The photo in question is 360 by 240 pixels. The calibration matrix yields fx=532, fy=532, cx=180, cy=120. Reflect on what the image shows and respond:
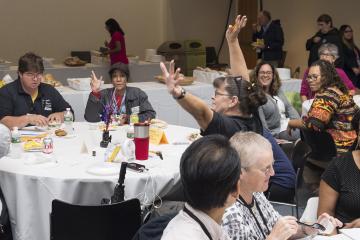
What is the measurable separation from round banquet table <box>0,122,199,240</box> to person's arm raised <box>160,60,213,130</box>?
1.65 feet

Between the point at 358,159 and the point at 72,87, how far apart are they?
417 cm

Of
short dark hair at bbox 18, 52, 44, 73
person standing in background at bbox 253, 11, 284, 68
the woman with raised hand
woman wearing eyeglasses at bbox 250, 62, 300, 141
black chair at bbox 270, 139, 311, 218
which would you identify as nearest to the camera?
black chair at bbox 270, 139, 311, 218

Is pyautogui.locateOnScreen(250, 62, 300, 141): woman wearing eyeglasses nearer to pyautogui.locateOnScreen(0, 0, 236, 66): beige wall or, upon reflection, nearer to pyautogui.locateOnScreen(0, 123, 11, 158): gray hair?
pyautogui.locateOnScreen(0, 123, 11, 158): gray hair

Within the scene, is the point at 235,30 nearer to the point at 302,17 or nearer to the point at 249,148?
the point at 249,148

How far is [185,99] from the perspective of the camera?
2508mm

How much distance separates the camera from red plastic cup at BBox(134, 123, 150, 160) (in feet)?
10.2

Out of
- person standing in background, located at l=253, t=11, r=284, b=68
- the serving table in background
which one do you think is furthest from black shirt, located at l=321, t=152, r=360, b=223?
person standing in background, located at l=253, t=11, r=284, b=68

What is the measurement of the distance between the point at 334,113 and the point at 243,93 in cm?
157

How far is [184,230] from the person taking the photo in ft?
4.86

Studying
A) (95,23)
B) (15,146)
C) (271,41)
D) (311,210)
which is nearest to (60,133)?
(15,146)

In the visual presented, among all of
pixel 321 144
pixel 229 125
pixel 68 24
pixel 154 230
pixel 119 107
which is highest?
pixel 68 24

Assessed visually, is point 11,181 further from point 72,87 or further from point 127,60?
point 127,60

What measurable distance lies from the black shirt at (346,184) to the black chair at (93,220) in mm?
929

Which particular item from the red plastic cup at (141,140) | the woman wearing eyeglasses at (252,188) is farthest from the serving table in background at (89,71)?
the woman wearing eyeglasses at (252,188)
